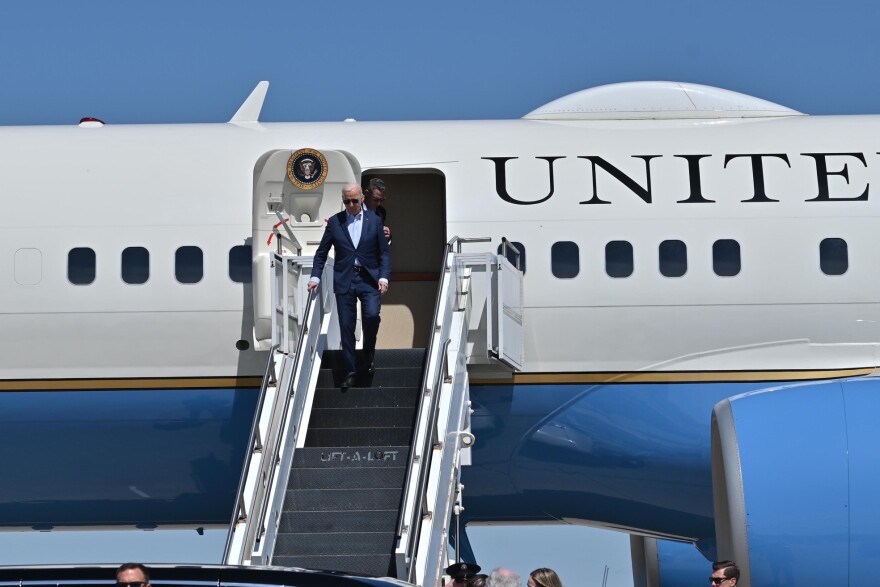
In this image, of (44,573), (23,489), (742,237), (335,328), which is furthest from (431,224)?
(44,573)

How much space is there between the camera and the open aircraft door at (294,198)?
13.7m

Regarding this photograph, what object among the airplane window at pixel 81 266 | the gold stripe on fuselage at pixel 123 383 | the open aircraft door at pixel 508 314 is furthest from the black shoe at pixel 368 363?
the airplane window at pixel 81 266

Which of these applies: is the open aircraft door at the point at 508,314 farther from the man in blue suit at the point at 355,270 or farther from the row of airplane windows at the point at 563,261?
the man in blue suit at the point at 355,270

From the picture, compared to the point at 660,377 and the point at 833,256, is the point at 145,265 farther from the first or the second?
the point at 833,256

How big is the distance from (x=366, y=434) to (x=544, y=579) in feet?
15.6

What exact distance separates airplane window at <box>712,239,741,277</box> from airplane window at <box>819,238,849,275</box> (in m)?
0.73

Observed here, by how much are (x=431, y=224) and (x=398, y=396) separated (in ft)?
8.51

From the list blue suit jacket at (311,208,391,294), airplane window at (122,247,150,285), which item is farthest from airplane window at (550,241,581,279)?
airplane window at (122,247,150,285)

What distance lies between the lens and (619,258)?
1391cm

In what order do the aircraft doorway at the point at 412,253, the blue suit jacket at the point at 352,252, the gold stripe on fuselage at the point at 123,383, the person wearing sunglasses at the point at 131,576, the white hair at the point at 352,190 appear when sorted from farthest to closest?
the aircraft doorway at the point at 412,253 < the gold stripe on fuselage at the point at 123,383 < the blue suit jacket at the point at 352,252 < the white hair at the point at 352,190 < the person wearing sunglasses at the point at 131,576

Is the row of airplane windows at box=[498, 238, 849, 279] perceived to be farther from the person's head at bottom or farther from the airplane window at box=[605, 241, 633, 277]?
the person's head at bottom

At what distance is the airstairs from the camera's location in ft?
38.0

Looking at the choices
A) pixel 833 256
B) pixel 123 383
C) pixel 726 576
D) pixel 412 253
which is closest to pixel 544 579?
pixel 726 576

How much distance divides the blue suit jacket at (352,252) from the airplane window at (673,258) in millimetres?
2533
